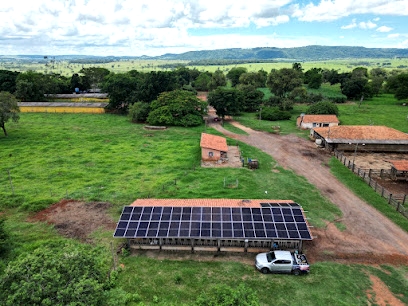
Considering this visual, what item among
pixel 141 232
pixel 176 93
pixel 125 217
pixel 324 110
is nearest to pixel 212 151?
pixel 125 217

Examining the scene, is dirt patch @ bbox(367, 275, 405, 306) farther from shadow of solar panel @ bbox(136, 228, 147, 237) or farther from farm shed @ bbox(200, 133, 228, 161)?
farm shed @ bbox(200, 133, 228, 161)

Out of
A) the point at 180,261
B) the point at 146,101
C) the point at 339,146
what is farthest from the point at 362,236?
the point at 146,101

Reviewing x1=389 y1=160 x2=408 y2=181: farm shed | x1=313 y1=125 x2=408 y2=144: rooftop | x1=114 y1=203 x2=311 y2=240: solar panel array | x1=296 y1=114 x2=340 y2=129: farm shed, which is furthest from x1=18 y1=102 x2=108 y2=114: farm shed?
x1=389 y1=160 x2=408 y2=181: farm shed

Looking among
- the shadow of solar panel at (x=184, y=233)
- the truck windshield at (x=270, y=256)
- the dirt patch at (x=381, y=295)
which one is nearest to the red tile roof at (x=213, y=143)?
the shadow of solar panel at (x=184, y=233)

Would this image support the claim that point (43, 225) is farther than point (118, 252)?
Yes

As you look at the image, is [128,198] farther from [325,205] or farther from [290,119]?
[290,119]
